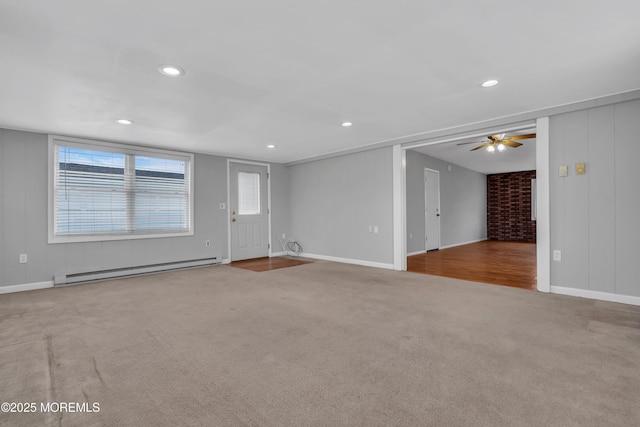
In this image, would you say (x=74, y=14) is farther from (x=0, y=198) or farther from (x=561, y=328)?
(x=561, y=328)

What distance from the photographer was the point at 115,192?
5.15 meters

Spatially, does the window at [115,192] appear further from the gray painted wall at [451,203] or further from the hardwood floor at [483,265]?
the gray painted wall at [451,203]

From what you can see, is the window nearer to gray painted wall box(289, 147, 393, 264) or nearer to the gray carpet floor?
the gray carpet floor

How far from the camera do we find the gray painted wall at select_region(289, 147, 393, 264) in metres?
5.69

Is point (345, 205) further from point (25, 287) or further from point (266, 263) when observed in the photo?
point (25, 287)

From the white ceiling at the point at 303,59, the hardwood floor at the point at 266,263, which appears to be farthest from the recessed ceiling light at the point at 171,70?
the hardwood floor at the point at 266,263

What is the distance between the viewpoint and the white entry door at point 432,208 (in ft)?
25.3

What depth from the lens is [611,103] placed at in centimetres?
342

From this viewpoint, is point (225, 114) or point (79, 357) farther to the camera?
point (225, 114)

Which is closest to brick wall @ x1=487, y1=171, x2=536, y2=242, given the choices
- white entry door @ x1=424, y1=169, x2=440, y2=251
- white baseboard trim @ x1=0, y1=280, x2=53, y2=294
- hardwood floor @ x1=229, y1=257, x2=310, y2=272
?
white entry door @ x1=424, y1=169, x2=440, y2=251

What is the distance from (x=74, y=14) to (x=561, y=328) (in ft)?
14.1

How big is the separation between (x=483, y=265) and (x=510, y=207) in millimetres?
5792

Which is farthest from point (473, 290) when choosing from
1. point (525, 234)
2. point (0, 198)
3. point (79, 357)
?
point (525, 234)

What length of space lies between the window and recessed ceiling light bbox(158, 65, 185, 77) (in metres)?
3.17
